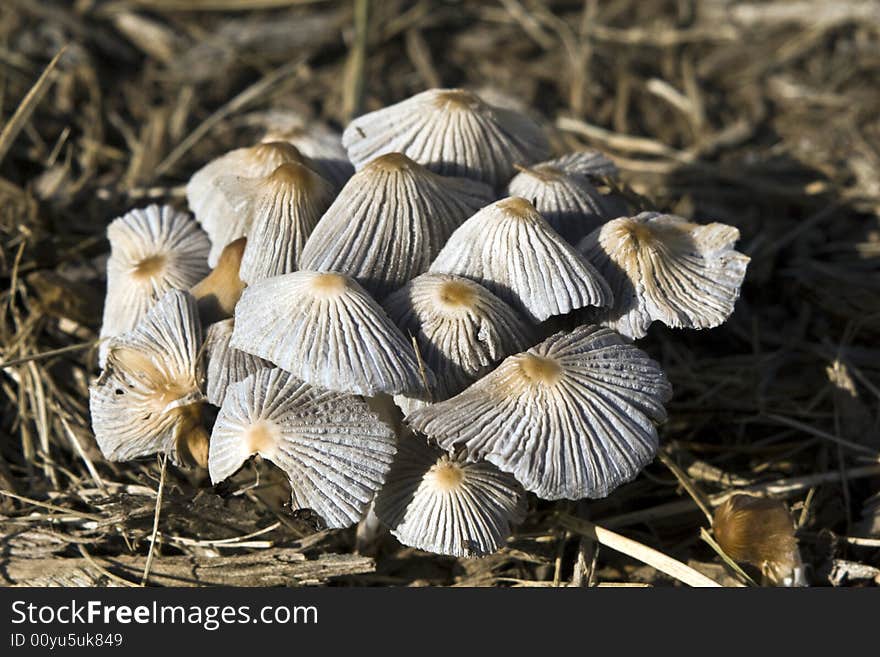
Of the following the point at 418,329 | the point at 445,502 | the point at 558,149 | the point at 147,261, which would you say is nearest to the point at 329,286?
the point at 418,329

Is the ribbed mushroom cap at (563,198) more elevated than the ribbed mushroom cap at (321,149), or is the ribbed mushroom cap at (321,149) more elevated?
the ribbed mushroom cap at (321,149)

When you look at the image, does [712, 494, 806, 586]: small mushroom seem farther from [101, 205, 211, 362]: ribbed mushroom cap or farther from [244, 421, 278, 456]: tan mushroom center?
[101, 205, 211, 362]: ribbed mushroom cap

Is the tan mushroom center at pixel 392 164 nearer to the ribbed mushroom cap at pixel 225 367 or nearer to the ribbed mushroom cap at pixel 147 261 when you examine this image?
the ribbed mushroom cap at pixel 225 367

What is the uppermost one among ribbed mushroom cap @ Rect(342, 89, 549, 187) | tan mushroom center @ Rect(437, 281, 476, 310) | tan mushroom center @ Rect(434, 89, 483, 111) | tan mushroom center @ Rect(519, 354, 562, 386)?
tan mushroom center @ Rect(434, 89, 483, 111)

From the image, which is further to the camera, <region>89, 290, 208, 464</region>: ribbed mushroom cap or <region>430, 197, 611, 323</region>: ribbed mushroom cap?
<region>89, 290, 208, 464</region>: ribbed mushroom cap

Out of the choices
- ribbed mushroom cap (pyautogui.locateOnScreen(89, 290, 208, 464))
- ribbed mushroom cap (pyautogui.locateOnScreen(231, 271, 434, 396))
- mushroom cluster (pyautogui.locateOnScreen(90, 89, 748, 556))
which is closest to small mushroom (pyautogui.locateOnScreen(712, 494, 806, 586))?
mushroom cluster (pyautogui.locateOnScreen(90, 89, 748, 556))

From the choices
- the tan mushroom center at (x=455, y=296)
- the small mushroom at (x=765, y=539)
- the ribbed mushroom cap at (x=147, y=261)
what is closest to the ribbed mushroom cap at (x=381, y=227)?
the tan mushroom center at (x=455, y=296)

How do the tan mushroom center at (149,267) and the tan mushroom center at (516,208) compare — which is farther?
the tan mushroom center at (149,267)

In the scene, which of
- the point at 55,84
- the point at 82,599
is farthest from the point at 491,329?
the point at 55,84

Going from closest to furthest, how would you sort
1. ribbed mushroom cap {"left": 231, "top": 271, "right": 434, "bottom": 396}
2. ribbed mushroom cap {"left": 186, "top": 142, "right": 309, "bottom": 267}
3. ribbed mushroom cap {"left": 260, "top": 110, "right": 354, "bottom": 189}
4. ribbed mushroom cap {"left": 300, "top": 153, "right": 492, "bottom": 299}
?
ribbed mushroom cap {"left": 231, "top": 271, "right": 434, "bottom": 396}
ribbed mushroom cap {"left": 300, "top": 153, "right": 492, "bottom": 299}
ribbed mushroom cap {"left": 186, "top": 142, "right": 309, "bottom": 267}
ribbed mushroom cap {"left": 260, "top": 110, "right": 354, "bottom": 189}

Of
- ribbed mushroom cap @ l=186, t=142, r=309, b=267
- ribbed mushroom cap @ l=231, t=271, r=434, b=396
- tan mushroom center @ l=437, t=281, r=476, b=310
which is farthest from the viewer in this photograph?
ribbed mushroom cap @ l=186, t=142, r=309, b=267
